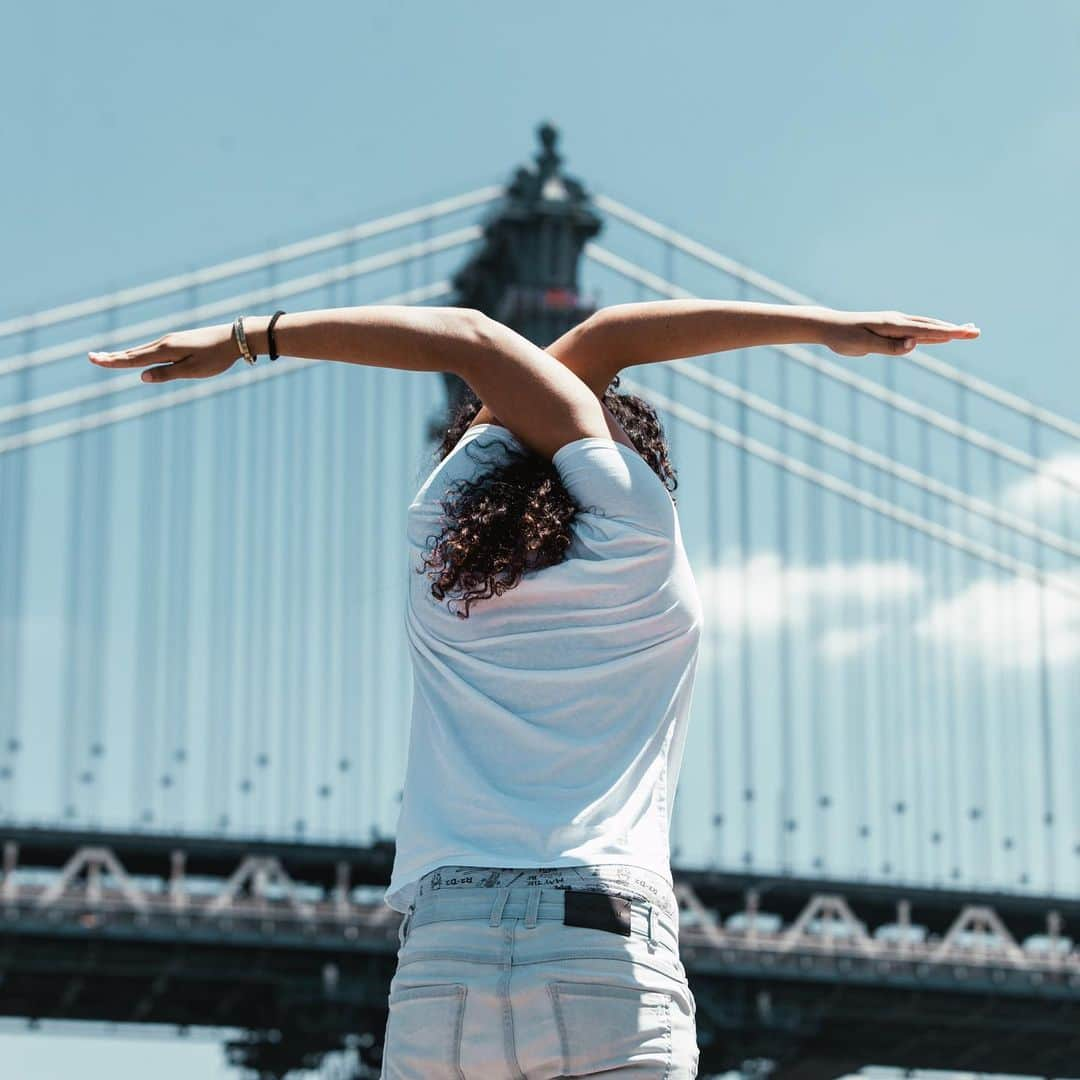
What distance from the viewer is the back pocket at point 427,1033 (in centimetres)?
250

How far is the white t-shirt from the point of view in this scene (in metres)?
2.58

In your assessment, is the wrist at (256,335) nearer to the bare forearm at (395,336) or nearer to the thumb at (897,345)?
the bare forearm at (395,336)

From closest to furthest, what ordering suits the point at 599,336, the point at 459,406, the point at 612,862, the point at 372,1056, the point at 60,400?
the point at 612,862 → the point at 599,336 → the point at 459,406 → the point at 372,1056 → the point at 60,400

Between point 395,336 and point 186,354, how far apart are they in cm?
26

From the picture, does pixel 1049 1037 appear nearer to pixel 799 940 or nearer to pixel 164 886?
pixel 799 940

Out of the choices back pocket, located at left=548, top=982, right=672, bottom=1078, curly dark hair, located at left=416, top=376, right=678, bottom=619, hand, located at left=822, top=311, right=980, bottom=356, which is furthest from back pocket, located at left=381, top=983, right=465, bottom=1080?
hand, located at left=822, top=311, right=980, bottom=356

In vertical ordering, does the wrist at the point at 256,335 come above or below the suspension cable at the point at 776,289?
below

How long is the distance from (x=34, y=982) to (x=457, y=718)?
50767mm

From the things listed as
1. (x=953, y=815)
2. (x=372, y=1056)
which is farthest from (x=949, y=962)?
(x=372, y=1056)

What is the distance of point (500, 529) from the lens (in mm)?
2682

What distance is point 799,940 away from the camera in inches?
2083

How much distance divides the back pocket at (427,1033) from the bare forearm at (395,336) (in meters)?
0.71

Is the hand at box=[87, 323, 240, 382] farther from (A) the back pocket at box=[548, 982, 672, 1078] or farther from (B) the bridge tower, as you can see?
(B) the bridge tower

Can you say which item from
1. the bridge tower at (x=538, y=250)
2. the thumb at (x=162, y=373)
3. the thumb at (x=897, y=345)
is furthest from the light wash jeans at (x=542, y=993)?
the bridge tower at (x=538, y=250)
